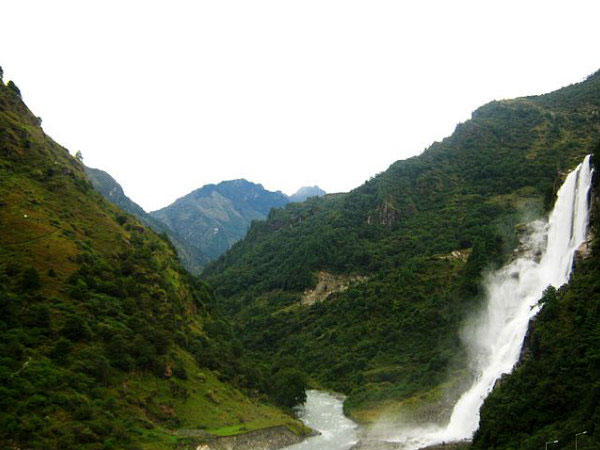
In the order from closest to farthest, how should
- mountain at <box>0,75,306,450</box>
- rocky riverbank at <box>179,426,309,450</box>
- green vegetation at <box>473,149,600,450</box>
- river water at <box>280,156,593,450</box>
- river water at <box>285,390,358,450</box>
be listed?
green vegetation at <box>473,149,600,450</box>
mountain at <box>0,75,306,450</box>
rocky riverbank at <box>179,426,309,450</box>
river water at <box>280,156,593,450</box>
river water at <box>285,390,358,450</box>

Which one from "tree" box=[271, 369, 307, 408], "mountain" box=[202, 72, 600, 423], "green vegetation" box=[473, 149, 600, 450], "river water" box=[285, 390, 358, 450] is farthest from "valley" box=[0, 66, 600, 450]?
"mountain" box=[202, 72, 600, 423]

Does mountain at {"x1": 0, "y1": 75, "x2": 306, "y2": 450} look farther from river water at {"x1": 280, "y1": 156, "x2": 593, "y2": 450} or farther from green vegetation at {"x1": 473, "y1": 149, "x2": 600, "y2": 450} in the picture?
green vegetation at {"x1": 473, "y1": 149, "x2": 600, "y2": 450}

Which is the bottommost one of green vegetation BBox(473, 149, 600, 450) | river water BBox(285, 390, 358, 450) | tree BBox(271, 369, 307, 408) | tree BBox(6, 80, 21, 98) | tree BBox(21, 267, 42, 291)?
river water BBox(285, 390, 358, 450)

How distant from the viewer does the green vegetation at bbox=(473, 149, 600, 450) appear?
112 ft

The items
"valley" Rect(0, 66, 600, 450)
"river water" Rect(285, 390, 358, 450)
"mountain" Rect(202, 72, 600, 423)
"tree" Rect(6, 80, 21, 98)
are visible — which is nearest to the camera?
"valley" Rect(0, 66, 600, 450)

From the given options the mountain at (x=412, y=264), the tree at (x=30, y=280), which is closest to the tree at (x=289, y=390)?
the mountain at (x=412, y=264)

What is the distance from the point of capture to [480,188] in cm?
14812

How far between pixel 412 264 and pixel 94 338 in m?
82.2

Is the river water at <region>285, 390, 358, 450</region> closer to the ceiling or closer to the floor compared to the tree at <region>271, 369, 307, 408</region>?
closer to the floor

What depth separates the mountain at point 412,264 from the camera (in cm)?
8475

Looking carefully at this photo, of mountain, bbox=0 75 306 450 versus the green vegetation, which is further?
mountain, bbox=0 75 306 450

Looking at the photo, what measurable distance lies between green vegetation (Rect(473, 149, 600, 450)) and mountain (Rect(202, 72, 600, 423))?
2108cm

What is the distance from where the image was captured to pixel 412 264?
12019cm

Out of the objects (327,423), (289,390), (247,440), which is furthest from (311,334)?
(247,440)
